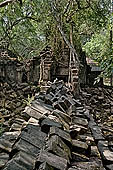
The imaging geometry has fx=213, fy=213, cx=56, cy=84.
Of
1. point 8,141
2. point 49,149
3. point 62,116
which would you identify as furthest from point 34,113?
point 49,149

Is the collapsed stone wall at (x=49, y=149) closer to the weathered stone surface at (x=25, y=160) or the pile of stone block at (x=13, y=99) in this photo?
the weathered stone surface at (x=25, y=160)

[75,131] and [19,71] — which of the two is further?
[19,71]

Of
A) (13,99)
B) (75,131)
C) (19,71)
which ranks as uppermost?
(19,71)

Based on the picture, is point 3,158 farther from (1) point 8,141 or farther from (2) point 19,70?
(2) point 19,70

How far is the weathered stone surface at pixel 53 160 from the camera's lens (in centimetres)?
183

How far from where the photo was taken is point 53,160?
1.89 m

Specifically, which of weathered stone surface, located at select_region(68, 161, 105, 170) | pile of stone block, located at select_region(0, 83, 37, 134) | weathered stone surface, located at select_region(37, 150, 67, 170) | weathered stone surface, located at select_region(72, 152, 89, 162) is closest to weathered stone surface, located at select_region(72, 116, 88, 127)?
weathered stone surface, located at select_region(72, 152, 89, 162)

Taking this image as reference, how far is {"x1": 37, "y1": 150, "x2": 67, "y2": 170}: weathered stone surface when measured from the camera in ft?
6.00

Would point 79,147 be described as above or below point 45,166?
below

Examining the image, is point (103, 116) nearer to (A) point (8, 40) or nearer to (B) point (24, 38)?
(A) point (8, 40)

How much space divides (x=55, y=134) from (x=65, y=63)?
945 cm

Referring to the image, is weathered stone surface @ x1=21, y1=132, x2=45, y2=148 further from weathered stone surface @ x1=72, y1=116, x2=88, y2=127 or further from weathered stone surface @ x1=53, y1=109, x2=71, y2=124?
weathered stone surface @ x1=72, y1=116, x2=88, y2=127

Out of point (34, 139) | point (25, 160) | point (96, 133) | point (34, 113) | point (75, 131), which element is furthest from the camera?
point (96, 133)

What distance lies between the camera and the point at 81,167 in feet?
6.91
